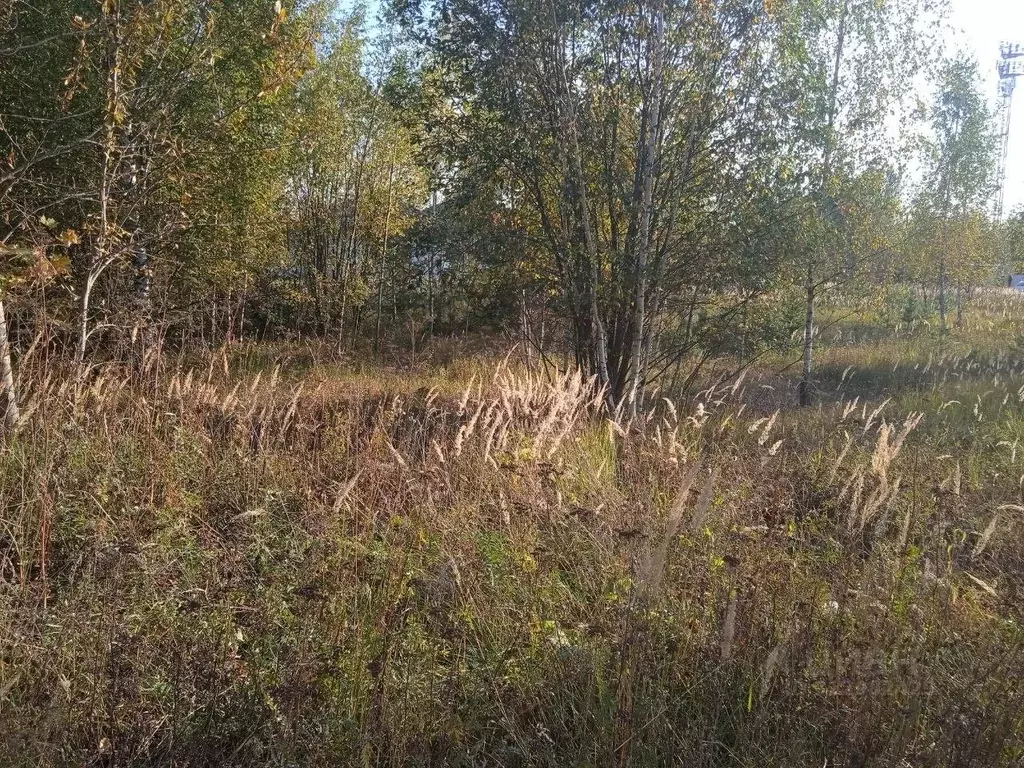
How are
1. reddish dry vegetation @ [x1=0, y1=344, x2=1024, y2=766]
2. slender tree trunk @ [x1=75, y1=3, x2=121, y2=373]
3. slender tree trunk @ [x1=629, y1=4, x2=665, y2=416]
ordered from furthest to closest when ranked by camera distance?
slender tree trunk @ [x1=629, y1=4, x2=665, y2=416] < slender tree trunk @ [x1=75, y1=3, x2=121, y2=373] < reddish dry vegetation @ [x1=0, y1=344, x2=1024, y2=766]

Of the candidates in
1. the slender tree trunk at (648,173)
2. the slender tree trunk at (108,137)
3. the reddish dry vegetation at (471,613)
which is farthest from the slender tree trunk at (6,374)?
the slender tree trunk at (648,173)

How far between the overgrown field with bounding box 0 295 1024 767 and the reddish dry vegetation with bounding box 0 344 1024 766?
0.6 inches

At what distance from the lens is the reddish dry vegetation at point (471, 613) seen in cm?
217

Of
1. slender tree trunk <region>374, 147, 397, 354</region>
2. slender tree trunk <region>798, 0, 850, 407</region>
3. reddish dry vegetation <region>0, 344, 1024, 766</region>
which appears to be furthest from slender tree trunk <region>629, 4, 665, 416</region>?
slender tree trunk <region>374, 147, 397, 354</region>

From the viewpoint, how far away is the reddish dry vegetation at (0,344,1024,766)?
2.17 m

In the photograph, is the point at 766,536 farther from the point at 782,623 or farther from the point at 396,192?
the point at 396,192

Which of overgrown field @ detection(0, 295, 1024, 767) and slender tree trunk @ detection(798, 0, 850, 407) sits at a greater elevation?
slender tree trunk @ detection(798, 0, 850, 407)

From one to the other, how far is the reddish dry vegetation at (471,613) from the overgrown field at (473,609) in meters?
0.02

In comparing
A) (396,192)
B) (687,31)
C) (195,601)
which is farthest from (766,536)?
→ (396,192)

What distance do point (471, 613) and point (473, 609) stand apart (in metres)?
0.02

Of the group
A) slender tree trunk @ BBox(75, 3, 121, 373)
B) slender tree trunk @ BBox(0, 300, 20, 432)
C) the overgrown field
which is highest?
slender tree trunk @ BBox(75, 3, 121, 373)

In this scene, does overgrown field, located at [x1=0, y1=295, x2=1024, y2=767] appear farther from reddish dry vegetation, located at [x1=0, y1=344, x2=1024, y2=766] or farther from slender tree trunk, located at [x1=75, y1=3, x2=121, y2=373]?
slender tree trunk, located at [x1=75, y1=3, x2=121, y2=373]

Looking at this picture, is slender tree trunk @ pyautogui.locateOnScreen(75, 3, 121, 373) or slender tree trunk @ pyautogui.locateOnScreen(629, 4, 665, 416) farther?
slender tree trunk @ pyautogui.locateOnScreen(629, 4, 665, 416)

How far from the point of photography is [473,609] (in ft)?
9.69
